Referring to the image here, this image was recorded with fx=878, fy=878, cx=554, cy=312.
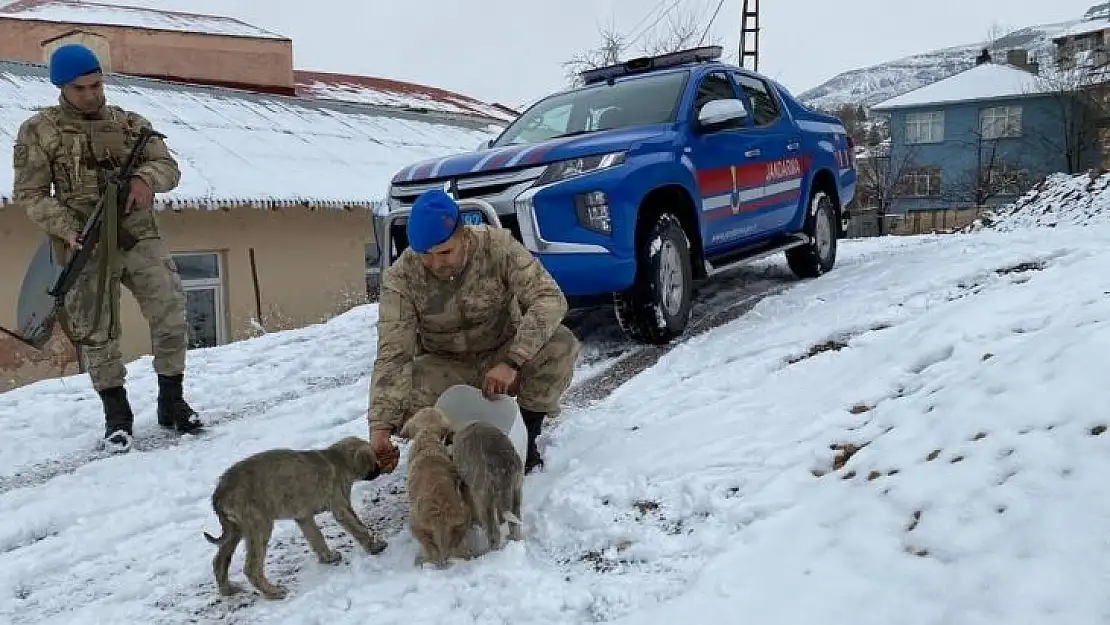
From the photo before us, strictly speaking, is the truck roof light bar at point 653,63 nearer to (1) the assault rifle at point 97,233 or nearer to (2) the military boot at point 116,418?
(1) the assault rifle at point 97,233

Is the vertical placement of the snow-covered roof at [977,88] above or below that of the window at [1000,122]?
above

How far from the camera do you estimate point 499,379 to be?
3.64 metres

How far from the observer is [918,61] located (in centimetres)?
15412

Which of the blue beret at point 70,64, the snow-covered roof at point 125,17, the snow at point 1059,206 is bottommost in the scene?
the snow at point 1059,206

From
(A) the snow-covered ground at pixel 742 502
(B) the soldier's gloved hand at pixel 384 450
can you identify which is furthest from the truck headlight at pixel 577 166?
(B) the soldier's gloved hand at pixel 384 450

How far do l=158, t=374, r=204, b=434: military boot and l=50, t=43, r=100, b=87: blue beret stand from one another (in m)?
1.69

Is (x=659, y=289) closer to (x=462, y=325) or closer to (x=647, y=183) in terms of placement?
(x=647, y=183)

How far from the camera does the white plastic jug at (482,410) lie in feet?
12.4

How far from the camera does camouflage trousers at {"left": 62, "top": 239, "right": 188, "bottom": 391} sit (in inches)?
190

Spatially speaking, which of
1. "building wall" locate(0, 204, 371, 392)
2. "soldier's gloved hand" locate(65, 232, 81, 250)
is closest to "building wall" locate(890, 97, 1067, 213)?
"building wall" locate(0, 204, 371, 392)

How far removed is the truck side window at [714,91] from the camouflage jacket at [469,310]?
2935 mm

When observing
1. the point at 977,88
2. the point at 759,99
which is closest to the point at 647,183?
the point at 759,99

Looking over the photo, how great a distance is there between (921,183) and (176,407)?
4573 cm

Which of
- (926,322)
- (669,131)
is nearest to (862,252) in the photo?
(669,131)
